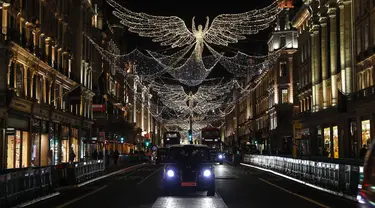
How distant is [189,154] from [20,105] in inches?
943

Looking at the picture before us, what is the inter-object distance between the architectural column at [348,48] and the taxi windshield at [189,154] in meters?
33.4

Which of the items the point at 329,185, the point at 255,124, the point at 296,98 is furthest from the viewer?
the point at 255,124

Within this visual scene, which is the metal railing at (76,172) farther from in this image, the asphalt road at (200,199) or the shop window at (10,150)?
the shop window at (10,150)

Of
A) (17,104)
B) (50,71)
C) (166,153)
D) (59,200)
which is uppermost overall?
(50,71)

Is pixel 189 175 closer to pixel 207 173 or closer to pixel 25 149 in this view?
pixel 207 173

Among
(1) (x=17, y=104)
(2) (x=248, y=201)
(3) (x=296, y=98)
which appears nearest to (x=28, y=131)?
(1) (x=17, y=104)

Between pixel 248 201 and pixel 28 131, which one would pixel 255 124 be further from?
pixel 248 201

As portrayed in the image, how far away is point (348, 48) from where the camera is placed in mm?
56375

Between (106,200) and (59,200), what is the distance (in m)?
1.86

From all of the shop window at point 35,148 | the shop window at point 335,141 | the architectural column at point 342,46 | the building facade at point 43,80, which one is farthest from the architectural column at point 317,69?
the shop window at point 35,148

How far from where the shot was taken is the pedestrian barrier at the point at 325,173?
23250 millimetres

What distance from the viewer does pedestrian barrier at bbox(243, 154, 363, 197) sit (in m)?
23.2

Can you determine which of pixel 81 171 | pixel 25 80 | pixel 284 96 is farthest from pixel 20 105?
pixel 284 96

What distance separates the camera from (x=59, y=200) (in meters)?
23.1
